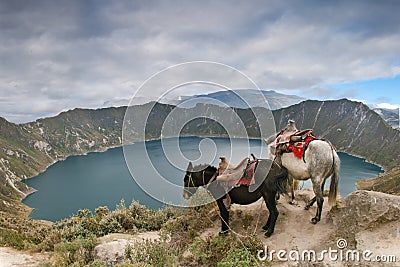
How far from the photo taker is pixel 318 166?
616 centimetres

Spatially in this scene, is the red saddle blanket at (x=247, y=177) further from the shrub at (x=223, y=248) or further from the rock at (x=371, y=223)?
the rock at (x=371, y=223)

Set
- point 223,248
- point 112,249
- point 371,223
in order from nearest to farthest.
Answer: point 371,223 → point 223,248 → point 112,249

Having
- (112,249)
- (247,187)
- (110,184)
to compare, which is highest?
(247,187)

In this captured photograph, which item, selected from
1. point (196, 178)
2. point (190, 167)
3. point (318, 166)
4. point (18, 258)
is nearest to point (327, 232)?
point (318, 166)

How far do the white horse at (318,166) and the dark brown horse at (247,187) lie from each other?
454mm

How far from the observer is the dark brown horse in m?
6.04

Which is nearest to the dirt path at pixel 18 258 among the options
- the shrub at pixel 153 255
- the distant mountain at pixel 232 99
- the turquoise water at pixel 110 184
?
the shrub at pixel 153 255

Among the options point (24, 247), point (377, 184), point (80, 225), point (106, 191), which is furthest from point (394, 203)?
point (106, 191)

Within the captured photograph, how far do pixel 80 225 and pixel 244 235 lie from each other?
4967 mm

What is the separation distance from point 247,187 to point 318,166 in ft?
5.77

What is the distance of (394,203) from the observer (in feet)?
18.4

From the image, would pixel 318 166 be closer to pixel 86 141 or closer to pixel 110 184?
pixel 110 184

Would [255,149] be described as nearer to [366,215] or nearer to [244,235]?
[244,235]

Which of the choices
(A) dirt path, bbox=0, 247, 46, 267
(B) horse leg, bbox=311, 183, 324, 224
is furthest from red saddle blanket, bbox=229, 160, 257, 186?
(A) dirt path, bbox=0, 247, 46, 267
